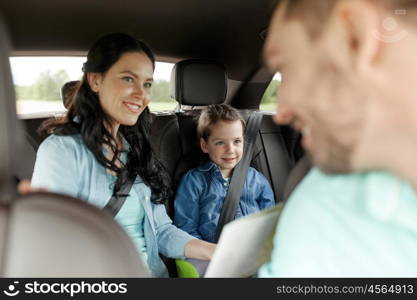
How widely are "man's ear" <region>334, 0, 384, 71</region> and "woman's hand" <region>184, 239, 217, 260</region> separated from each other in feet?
3.49

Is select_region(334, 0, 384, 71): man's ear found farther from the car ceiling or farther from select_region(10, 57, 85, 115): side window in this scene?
select_region(10, 57, 85, 115): side window

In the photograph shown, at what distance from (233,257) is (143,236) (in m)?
0.76

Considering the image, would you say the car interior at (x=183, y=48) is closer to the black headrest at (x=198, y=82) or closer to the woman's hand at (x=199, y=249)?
the black headrest at (x=198, y=82)

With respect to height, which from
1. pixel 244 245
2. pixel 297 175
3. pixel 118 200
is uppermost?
pixel 297 175

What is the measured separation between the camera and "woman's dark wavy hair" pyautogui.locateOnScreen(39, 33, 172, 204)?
1.51 metres

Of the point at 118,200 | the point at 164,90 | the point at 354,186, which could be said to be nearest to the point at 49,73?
the point at 164,90

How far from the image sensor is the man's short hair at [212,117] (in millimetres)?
2193

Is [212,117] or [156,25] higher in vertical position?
[156,25]

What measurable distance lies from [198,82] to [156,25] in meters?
0.35

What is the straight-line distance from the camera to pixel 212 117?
221 cm

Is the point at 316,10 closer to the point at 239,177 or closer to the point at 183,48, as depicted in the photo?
the point at 239,177

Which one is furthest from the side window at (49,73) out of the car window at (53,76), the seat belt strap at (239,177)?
the seat belt strap at (239,177)

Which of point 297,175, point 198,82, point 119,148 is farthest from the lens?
point 198,82

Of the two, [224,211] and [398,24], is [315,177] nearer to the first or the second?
[398,24]
